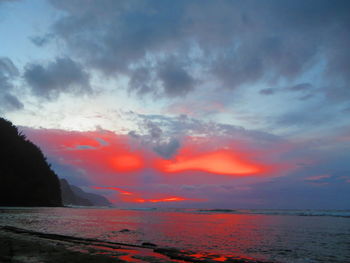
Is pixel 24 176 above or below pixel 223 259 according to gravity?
above

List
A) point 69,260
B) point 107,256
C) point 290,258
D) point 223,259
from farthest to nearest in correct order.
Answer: point 290,258 → point 223,259 → point 107,256 → point 69,260

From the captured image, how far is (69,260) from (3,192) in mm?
125498

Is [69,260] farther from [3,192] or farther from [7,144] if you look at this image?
[7,144]

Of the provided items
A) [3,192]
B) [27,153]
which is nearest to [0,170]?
[3,192]

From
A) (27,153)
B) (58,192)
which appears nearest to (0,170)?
(27,153)

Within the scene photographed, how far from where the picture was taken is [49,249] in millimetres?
18188

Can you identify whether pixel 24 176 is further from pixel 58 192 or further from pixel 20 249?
pixel 20 249

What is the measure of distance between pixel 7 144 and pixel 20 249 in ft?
443

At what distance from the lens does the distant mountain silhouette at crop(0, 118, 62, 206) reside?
402ft

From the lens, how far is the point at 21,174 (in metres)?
133

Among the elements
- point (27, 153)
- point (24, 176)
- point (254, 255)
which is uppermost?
point (27, 153)

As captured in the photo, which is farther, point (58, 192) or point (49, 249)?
point (58, 192)

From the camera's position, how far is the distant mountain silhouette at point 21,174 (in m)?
123

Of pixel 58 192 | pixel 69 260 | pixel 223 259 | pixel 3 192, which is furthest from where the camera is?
pixel 58 192
